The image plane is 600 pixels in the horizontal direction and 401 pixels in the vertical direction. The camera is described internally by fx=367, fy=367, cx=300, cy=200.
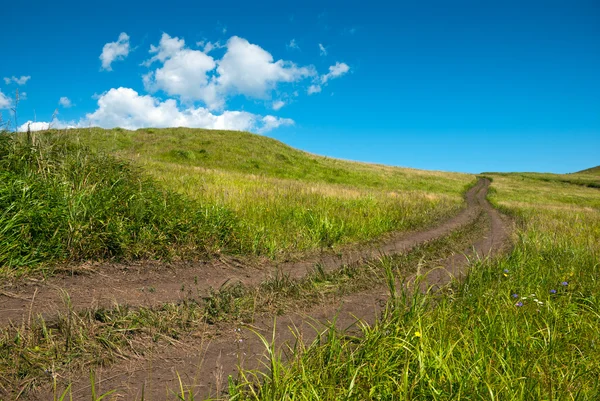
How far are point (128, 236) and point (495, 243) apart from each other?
31.6 ft

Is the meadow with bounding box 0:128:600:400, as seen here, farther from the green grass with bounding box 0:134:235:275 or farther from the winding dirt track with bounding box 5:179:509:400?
the winding dirt track with bounding box 5:179:509:400

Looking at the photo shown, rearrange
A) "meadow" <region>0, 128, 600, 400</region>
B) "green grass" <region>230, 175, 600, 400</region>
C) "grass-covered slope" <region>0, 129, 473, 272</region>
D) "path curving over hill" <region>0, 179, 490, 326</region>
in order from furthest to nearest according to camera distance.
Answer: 1. "grass-covered slope" <region>0, 129, 473, 272</region>
2. "path curving over hill" <region>0, 179, 490, 326</region>
3. "meadow" <region>0, 128, 600, 400</region>
4. "green grass" <region>230, 175, 600, 400</region>

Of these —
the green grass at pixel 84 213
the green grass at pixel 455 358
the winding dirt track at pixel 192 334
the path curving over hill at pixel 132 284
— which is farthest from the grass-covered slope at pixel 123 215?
the green grass at pixel 455 358

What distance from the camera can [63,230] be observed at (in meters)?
5.42

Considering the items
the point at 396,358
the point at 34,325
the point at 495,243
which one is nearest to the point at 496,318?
the point at 396,358

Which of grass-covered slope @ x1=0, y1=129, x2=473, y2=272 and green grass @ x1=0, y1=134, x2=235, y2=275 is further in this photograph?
grass-covered slope @ x1=0, y1=129, x2=473, y2=272

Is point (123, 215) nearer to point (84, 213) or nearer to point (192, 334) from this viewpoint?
point (84, 213)

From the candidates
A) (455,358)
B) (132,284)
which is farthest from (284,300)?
(455,358)

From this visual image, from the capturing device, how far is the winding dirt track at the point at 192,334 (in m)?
3.04

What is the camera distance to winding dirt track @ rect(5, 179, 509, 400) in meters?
3.04

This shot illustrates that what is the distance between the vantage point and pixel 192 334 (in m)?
3.90

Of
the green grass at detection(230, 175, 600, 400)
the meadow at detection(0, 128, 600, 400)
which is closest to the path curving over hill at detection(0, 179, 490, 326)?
the meadow at detection(0, 128, 600, 400)

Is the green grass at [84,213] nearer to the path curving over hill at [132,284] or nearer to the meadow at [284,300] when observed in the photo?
the meadow at [284,300]

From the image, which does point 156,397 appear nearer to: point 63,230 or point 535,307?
point 63,230
